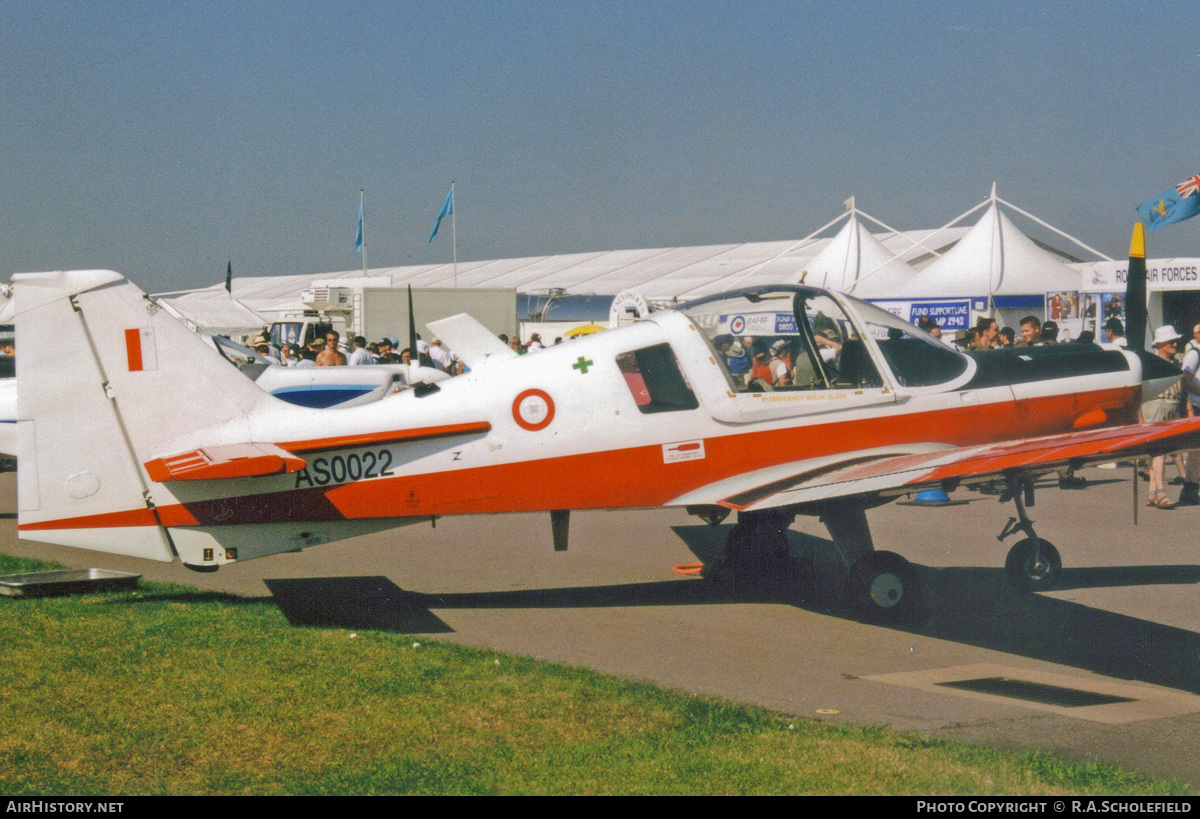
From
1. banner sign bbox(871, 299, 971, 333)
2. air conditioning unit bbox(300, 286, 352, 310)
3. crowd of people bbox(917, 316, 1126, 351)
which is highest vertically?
air conditioning unit bbox(300, 286, 352, 310)

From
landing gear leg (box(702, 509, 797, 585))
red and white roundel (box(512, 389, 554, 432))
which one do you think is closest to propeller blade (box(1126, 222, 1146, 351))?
landing gear leg (box(702, 509, 797, 585))

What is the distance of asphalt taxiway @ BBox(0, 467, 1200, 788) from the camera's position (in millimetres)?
5500

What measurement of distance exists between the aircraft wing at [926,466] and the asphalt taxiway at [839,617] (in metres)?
0.88

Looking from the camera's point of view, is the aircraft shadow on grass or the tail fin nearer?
the aircraft shadow on grass

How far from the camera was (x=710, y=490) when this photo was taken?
24.2 feet

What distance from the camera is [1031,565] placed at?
8.25 metres

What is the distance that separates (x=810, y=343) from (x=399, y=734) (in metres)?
3.99

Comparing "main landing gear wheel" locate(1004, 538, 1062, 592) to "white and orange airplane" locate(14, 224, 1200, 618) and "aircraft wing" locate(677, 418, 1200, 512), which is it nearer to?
"white and orange airplane" locate(14, 224, 1200, 618)

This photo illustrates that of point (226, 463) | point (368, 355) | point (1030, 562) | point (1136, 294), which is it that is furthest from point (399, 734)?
point (368, 355)

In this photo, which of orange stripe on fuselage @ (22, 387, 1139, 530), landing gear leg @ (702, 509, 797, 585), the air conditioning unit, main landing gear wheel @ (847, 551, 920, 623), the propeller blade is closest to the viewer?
orange stripe on fuselage @ (22, 387, 1139, 530)

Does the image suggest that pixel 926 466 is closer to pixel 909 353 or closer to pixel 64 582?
pixel 909 353

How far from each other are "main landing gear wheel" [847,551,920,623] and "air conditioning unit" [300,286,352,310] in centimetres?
2571

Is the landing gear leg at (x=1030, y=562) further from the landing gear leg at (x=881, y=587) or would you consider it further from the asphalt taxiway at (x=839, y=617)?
the landing gear leg at (x=881, y=587)
